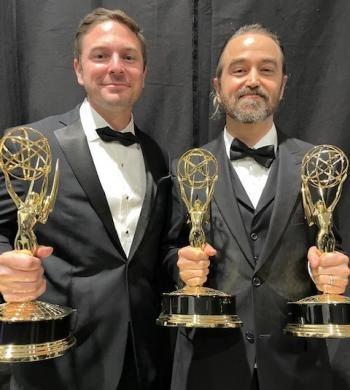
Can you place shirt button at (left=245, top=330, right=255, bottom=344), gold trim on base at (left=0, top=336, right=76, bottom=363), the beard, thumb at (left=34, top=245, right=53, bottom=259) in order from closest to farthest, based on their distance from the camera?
gold trim on base at (left=0, top=336, right=76, bottom=363) < thumb at (left=34, top=245, right=53, bottom=259) < shirt button at (left=245, top=330, right=255, bottom=344) < the beard

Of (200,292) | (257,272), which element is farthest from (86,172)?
(257,272)

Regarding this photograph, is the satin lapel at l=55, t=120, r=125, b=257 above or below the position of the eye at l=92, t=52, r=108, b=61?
below

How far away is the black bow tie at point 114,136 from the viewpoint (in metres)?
2.10

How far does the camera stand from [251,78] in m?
2.15

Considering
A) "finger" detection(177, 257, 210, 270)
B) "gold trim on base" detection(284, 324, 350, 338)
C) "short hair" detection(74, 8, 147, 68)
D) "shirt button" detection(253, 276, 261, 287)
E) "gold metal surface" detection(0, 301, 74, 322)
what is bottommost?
"gold trim on base" detection(284, 324, 350, 338)

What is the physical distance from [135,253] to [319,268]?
680mm

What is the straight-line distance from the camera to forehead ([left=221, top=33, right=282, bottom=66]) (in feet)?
7.14

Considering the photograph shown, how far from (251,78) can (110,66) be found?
22.8 inches

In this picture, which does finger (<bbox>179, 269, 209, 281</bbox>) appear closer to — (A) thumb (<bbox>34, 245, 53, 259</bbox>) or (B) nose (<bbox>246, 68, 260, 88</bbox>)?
(A) thumb (<bbox>34, 245, 53, 259</bbox>)

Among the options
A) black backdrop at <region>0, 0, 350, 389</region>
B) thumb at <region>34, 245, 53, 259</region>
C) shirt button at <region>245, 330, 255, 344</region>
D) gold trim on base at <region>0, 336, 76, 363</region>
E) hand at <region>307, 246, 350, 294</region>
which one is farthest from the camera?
black backdrop at <region>0, 0, 350, 389</region>

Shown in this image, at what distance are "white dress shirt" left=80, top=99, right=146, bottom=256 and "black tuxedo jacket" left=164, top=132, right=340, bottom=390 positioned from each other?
1.02 ft

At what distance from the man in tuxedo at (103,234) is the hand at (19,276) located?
0.29m

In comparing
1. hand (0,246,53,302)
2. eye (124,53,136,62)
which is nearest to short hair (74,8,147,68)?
eye (124,53,136,62)

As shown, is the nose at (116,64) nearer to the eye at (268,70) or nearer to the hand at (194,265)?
the eye at (268,70)
